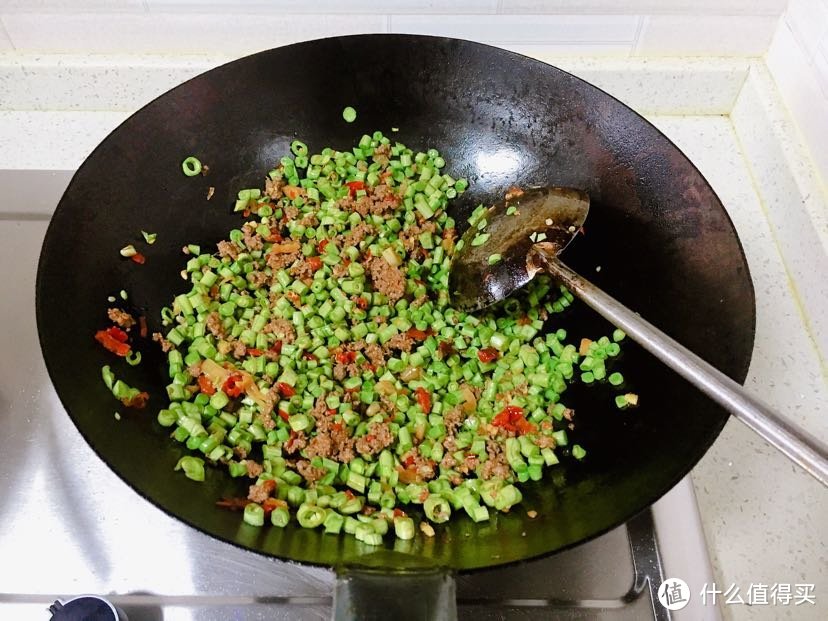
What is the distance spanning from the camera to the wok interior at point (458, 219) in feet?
3.04

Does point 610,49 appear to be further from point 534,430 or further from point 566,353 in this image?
point 534,430

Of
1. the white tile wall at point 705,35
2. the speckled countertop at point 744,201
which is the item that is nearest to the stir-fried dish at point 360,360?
the speckled countertop at point 744,201

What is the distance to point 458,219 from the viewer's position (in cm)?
141

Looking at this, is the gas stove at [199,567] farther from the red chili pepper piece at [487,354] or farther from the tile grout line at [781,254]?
the tile grout line at [781,254]

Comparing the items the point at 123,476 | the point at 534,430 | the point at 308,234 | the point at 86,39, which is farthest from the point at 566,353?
the point at 86,39

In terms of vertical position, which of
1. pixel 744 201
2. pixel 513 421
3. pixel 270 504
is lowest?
pixel 270 504

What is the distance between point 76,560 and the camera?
108 centimetres

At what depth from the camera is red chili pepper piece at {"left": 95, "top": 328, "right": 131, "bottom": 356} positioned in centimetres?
104

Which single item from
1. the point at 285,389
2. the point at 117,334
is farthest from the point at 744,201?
the point at 117,334

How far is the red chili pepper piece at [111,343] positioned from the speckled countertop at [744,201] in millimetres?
783

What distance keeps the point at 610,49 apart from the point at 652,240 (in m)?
0.76

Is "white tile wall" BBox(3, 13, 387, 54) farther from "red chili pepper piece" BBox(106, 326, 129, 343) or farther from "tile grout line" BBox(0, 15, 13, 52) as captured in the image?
"red chili pepper piece" BBox(106, 326, 129, 343)

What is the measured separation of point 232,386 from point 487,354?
46cm

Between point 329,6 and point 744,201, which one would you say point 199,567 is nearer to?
point 329,6
